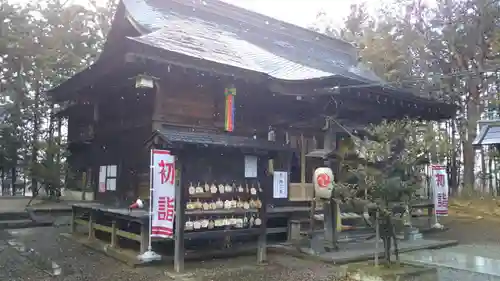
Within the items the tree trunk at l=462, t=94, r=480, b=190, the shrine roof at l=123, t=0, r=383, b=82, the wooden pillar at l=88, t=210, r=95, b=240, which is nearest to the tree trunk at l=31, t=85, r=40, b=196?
the wooden pillar at l=88, t=210, r=95, b=240

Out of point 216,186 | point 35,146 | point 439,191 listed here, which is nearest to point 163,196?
point 216,186

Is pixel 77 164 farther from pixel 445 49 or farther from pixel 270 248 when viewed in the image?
pixel 445 49

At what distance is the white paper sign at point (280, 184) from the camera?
10.6 meters

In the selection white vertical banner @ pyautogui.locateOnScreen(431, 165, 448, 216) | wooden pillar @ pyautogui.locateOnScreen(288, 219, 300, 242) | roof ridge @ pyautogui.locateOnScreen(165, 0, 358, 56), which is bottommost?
wooden pillar @ pyautogui.locateOnScreen(288, 219, 300, 242)

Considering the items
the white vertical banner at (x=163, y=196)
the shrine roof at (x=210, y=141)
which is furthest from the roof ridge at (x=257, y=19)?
the white vertical banner at (x=163, y=196)

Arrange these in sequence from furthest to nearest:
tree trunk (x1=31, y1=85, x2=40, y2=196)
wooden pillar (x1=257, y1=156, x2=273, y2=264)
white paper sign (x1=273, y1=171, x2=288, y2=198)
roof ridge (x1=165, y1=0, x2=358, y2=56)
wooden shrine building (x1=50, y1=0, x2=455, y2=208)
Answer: tree trunk (x1=31, y1=85, x2=40, y2=196), roof ridge (x1=165, y1=0, x2=358, y2=56), white paper sign (x1=273, y1=171, x2=288, y2=198), wooden shrine building (x1=50, y1=0, x2=455, y2=208), wooden pillar (x1=257, y1=156, x2=273, y2=264)

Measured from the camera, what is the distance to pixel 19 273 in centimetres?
674

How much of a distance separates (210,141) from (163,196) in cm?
117

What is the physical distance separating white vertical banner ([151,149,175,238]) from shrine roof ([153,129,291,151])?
1.09 feet

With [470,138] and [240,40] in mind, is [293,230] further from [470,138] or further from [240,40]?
[470,138]

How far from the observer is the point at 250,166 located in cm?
759

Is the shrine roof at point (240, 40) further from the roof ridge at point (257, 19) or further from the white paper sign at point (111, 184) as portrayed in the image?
the white paper sign at point (111, 184)

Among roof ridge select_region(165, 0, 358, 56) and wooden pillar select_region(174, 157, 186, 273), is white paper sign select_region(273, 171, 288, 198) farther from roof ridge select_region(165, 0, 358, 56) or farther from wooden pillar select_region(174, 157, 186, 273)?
roof ridge select_region(165, 0, 358, 56)

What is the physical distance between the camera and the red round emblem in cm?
820
